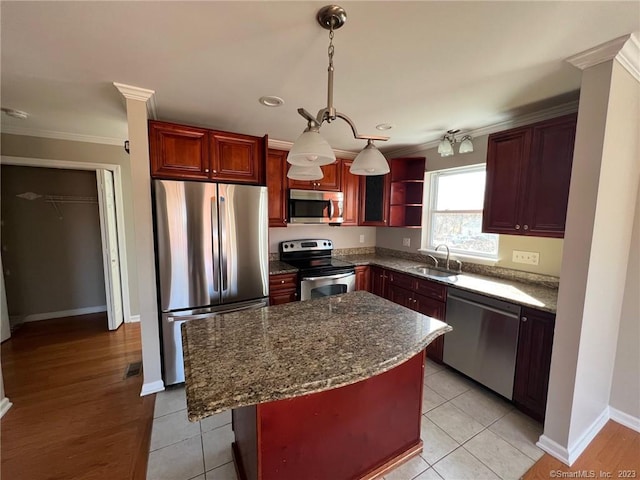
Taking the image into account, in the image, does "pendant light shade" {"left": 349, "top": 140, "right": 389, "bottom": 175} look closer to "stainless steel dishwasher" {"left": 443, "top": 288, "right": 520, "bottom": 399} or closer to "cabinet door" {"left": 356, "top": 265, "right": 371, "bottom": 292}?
"stainless steel dishwasher" {"left": 443, "top": 288, "right": 520, "bottom": 399}

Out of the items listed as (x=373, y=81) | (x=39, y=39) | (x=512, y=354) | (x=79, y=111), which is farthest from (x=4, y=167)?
(x=512, y=354)

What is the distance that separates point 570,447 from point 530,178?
73.6 inches

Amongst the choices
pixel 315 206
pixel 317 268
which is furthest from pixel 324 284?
pixel 315 206

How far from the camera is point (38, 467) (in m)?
1.64

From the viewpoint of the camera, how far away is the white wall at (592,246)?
149 cm

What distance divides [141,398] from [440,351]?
2.78 meters

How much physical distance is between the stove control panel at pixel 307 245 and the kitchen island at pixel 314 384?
190 cm

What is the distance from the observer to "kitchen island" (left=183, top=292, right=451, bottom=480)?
101 centimetres

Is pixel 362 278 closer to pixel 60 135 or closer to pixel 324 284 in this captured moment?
pixel 324 284

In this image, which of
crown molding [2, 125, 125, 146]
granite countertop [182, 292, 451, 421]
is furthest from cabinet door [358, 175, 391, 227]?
crown molding [2, 125, 125, 146]

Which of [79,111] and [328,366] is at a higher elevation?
[79,111]

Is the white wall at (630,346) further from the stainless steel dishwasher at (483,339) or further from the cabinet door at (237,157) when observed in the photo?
the cabinet door at (237,157)

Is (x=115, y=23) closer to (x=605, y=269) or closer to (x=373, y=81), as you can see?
(x=373, y=81)

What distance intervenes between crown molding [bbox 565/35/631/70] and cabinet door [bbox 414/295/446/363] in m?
1.96
